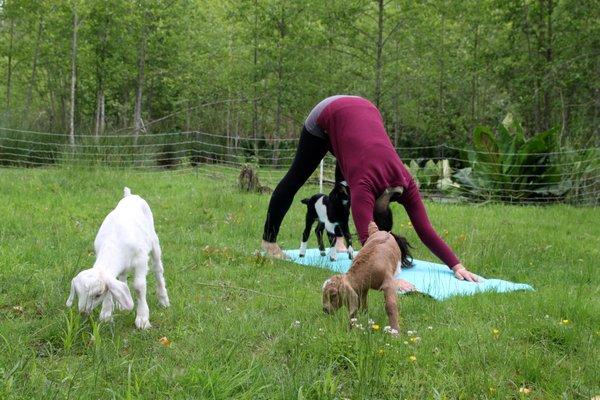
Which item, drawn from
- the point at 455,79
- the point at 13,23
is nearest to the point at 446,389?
the point at 455,79

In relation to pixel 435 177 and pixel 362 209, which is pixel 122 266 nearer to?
pixel 362 209

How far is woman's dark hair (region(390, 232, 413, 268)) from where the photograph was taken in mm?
5125

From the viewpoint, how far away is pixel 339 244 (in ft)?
20.7

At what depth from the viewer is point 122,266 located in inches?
138

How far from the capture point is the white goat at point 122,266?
10.1 feet

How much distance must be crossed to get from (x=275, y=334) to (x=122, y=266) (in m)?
0.99

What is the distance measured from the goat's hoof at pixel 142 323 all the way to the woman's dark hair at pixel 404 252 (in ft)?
7.79

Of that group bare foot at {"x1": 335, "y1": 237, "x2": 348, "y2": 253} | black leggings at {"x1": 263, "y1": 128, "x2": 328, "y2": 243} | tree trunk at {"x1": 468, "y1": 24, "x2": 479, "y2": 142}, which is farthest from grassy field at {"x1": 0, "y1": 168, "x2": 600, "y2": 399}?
tree trunk at {"x1": 468, "y1": 24, "x2": 479, "y2": 142}

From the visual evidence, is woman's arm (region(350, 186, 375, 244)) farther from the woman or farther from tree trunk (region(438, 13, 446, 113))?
tree trunk (region(438, 13, 446, 113))

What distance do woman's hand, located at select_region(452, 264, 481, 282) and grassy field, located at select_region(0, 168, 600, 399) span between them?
53 centimetres

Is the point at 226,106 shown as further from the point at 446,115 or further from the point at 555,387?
the point at 555,387

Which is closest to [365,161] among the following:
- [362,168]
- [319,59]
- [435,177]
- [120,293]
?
[362,168]

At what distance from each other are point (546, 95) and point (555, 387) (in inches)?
562

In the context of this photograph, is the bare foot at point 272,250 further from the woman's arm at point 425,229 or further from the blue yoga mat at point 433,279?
the woman's arm at point 425,229
